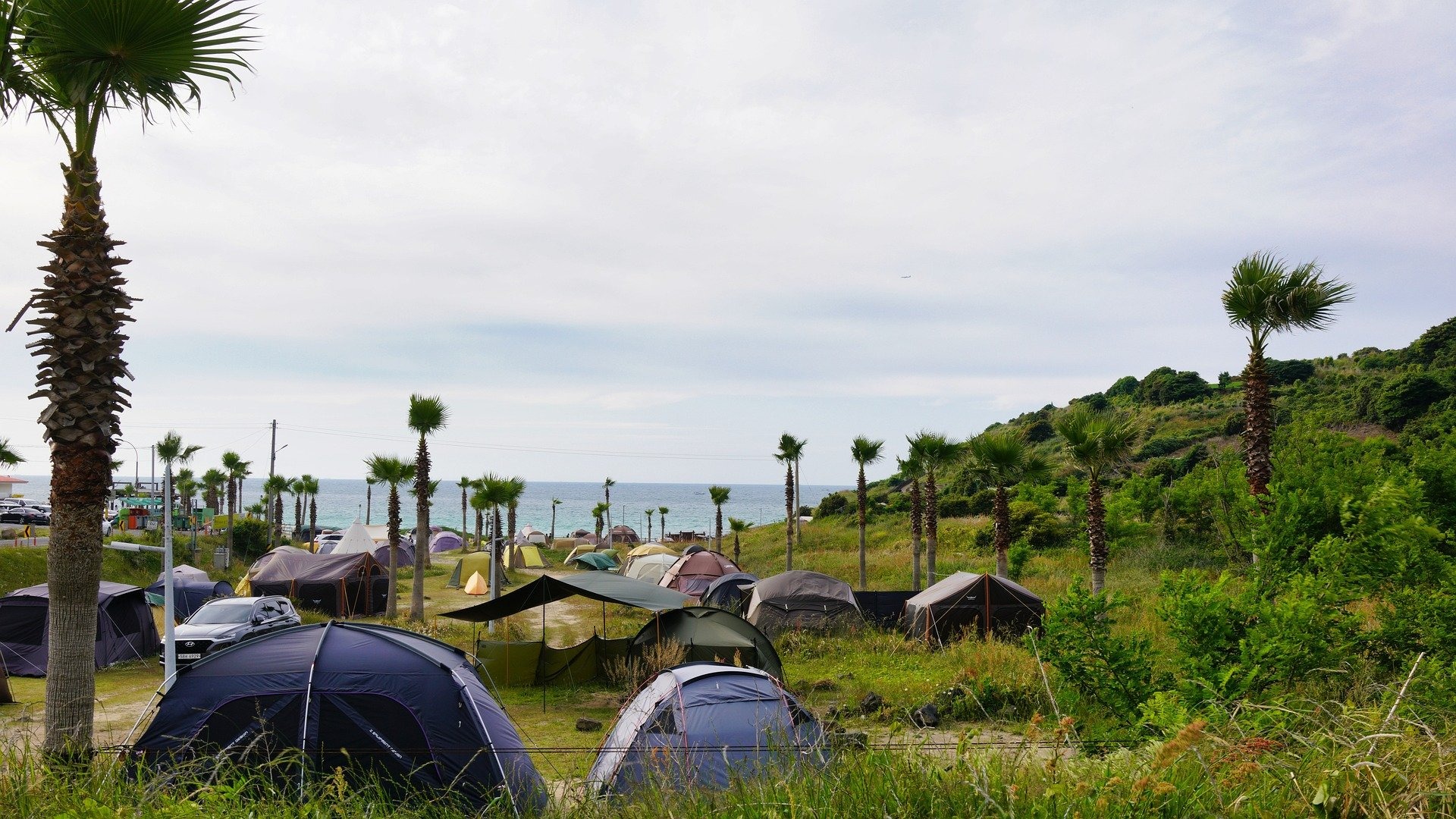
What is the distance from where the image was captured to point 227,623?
64.7 feet

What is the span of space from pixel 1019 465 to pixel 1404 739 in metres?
20.2

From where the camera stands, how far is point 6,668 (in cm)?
1769

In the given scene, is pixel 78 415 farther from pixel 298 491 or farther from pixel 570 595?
pixel 298 491

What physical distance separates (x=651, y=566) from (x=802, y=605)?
16.1 meters

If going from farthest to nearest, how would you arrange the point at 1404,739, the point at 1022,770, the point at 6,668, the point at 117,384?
1. the point at 6,668
2. the point at 117,384
3. the point at 1022,770
4. the point at 1404,739

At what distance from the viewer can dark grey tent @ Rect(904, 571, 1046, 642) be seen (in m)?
20.2

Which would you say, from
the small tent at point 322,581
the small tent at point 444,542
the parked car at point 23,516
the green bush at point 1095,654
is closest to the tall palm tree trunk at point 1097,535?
the green bush at point 1095,654

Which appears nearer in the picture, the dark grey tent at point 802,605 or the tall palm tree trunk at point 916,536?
the dark grey tent at point 802,605

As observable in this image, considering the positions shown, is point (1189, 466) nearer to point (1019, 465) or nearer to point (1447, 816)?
point (1019, 465)

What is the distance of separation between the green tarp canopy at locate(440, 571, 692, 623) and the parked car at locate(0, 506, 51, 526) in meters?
46.4

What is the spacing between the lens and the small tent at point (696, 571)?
31.1m

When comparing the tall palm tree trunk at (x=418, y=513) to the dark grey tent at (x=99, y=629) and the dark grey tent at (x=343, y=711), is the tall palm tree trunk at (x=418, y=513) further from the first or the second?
the dark grey tent at (x=343, y=711)

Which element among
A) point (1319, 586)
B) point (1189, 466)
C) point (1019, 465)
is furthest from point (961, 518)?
point (1319, 586)

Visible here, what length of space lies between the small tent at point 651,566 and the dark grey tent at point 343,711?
26.7 m
